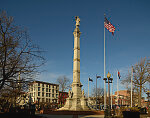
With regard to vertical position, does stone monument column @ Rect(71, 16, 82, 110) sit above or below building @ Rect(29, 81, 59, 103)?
above

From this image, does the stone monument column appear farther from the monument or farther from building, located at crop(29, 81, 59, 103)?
A: building, located at crop(29, 81, 59, 103)

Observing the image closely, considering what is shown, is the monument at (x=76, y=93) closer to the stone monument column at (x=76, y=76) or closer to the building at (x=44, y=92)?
the stone monument column at (x=76, y=76)

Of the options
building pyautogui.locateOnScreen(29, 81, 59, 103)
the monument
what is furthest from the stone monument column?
building pyautogui.locateOnScreen(29, 81, 59, 103)

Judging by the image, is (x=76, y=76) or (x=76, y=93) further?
(x=76, y=76)

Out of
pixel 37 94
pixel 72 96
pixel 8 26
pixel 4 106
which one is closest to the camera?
pixel 8 26

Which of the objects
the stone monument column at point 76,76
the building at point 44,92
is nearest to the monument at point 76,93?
the stone monument column at point 76,76

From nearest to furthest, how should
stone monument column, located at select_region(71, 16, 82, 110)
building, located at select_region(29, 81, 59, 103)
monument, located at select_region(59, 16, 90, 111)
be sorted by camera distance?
monument, located at select_region(59, 16, 90, 111) < stone monument column, located at select_region(71, 16, 82, 110) < building, located at select_region(29, 81, 59, 103)

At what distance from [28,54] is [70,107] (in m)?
21.5

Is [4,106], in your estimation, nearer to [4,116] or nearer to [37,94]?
[4,116]

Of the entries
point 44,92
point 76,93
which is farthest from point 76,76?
point 44,92

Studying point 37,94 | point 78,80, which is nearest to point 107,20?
point 78,80

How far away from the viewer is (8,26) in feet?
31.4

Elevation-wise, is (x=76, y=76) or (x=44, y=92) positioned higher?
(x=76, y=76)

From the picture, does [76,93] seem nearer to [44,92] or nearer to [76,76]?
[76,76]
